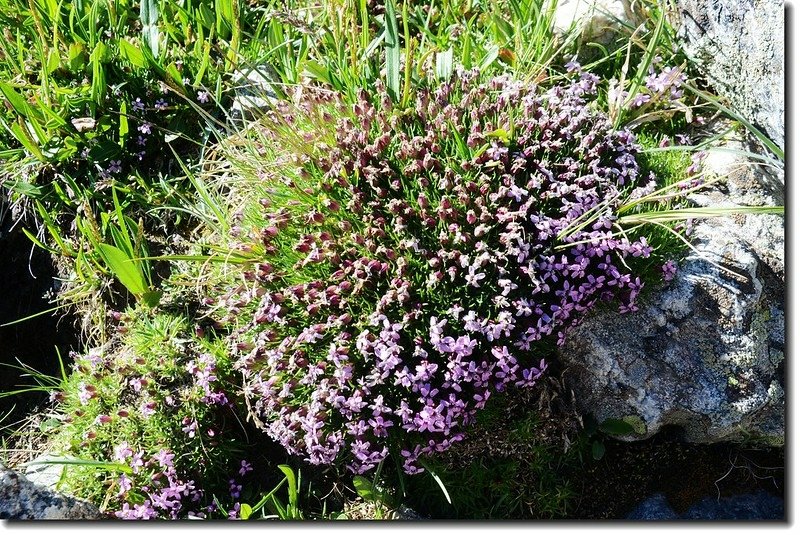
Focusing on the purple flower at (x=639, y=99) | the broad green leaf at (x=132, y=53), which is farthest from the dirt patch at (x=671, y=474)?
the broad green leaf at (x=132, y=53)

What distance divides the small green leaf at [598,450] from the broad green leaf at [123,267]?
85.1 inches

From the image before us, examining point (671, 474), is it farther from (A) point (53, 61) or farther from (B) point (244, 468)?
(A) point (53, 61)

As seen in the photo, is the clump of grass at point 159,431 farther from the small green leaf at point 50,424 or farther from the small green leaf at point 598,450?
the small green leaf at point 598,450

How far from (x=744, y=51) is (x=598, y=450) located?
181 cm

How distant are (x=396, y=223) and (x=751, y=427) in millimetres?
1735

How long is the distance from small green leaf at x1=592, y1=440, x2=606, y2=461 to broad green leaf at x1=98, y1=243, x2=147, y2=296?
2161mm

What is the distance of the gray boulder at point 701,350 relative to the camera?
3078 millimetres

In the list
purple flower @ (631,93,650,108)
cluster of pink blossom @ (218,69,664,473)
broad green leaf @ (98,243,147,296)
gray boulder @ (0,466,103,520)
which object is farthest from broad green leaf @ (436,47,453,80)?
gray boulder @ (0,466,103,520)

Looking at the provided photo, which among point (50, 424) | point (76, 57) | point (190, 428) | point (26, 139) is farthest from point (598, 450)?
point (76, 57)

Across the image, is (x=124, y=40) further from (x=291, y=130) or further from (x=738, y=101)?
(x=738, y=101)

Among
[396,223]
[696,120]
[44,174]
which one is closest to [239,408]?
[396,223]

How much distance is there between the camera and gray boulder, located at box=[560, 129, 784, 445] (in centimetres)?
308

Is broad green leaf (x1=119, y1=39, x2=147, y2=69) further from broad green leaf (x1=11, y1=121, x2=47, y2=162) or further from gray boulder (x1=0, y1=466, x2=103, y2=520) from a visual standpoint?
gray boulder (x1=0, y1=466, x2=103, y2=520)

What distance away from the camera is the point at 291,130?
3305 millimetres
